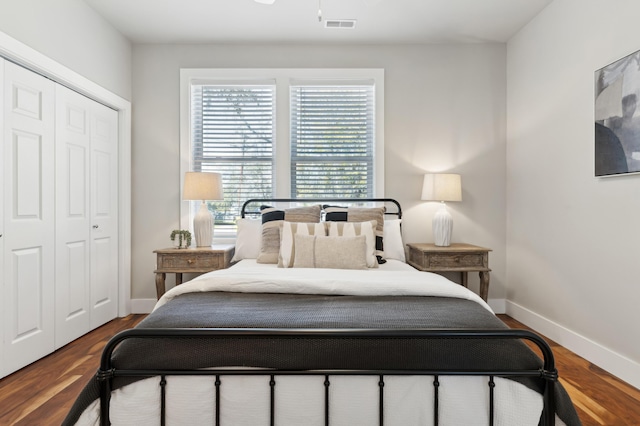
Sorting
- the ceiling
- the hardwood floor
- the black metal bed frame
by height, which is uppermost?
the ceiling

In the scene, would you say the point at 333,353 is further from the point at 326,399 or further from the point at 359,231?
the point at 359,231

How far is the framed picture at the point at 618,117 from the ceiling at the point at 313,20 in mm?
1044

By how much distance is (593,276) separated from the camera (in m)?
2.67

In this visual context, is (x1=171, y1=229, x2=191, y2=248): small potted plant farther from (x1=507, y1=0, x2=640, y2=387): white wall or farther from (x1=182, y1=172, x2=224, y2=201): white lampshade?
(x1=507, y1=0, x2=640, y2=387): white wall

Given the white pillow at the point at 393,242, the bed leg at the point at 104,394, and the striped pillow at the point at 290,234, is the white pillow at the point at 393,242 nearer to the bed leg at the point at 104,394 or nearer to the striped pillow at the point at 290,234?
the striped pillow at the point at 290,234

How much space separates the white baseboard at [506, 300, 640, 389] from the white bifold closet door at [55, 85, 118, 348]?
388 cm

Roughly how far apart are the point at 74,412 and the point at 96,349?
1914 millimetres

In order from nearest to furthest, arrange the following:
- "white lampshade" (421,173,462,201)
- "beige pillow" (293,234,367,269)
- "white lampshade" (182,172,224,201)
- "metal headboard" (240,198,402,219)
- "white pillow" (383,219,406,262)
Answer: "beige pillow" (293,234,367,269), "white pillow" (383,219,406,262), "white lampshade" (182,172,224,201), "white lampshade" (421,173,462,201), "metal headboard" (240,198,402,219)

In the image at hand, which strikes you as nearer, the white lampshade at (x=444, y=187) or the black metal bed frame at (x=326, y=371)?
the black metal bed frame at (x=326, y=371)

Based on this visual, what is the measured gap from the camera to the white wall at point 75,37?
95.8 inches

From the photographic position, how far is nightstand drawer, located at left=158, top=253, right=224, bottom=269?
331 centimetres

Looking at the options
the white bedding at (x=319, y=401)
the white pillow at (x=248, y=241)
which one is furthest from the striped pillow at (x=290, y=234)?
the white bedding at (x=319, y=401)

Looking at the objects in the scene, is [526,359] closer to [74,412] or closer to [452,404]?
[452,404]

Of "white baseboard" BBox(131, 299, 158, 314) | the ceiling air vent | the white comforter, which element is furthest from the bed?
the ceiling air vent
